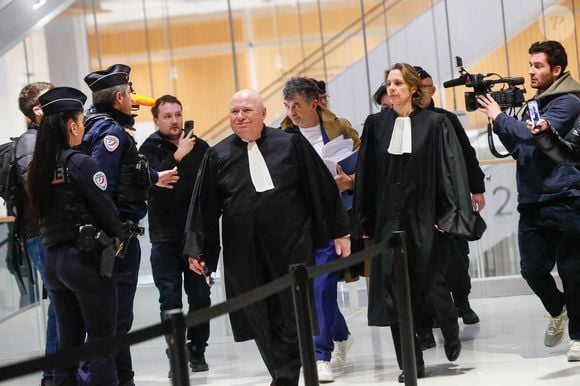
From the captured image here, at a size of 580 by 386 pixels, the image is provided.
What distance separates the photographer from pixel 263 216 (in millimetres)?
6055

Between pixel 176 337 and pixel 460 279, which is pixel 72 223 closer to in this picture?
pixel 176 337

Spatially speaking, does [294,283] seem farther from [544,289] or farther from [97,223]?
[544,289]

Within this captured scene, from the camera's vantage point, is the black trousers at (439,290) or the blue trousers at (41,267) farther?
the blue trousers at (41,267)

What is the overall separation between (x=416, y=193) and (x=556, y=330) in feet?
4.09

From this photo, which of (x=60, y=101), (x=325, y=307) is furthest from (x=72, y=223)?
(x=325, y=307)

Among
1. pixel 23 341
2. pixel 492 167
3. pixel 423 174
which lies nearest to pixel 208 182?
pixel 423 174

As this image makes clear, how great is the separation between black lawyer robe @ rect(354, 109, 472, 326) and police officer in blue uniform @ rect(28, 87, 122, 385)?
58.8 inches

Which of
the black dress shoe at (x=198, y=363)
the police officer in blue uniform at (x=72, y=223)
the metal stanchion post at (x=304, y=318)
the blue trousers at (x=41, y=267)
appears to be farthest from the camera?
the black dress shoe at (x=198, y=363)

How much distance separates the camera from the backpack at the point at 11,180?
21.7 ft

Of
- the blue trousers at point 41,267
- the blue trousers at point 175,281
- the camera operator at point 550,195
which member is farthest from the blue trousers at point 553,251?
the blue trousers at point 41,267

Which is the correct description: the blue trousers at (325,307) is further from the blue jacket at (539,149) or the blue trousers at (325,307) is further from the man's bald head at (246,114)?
the blue jacket at (539,149)

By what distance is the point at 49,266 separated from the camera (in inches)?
232

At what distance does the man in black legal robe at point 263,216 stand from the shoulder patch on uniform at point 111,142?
0.61 m

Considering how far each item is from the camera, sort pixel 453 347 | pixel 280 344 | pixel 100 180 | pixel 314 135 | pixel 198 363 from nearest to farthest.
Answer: pixel 100 180 → pixel 280 344 → pixel 453 347 → pixel 314 135 → pixel 198 363
